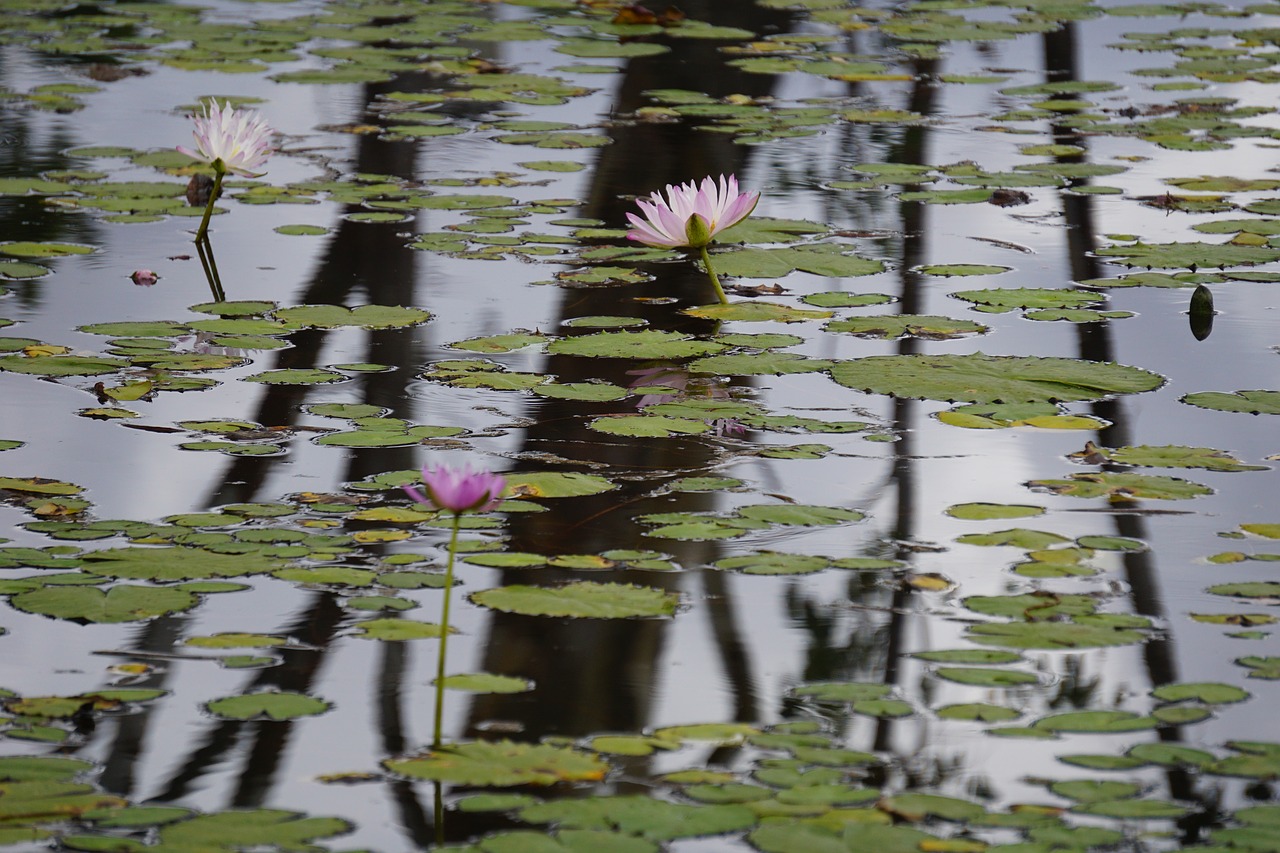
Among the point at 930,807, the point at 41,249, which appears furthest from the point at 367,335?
the point at 930,807

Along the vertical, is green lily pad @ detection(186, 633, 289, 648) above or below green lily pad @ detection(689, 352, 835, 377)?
below

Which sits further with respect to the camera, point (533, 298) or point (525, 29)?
point (525, 29)

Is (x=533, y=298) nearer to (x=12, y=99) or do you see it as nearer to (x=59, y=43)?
(x=12, y=99)

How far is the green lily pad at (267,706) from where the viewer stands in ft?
6.72

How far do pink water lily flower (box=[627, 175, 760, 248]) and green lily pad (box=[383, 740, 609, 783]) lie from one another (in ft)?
6.31

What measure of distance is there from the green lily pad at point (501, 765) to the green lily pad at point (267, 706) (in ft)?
0.54

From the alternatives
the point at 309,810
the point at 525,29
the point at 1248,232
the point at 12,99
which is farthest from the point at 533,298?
the point at 525,29

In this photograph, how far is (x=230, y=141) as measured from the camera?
441 cm

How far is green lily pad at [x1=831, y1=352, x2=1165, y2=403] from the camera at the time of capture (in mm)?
3268

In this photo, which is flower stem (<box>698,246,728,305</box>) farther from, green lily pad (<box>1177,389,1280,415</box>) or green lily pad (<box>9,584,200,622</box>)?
green lily pad (<box>9,584,200,622</box>)

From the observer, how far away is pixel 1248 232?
4.49 m

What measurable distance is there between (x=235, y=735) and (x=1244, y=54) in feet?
21.1

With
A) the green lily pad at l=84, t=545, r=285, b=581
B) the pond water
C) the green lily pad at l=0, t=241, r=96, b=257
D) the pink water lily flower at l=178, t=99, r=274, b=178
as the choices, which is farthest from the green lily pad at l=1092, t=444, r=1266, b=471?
the green lily pad at l=0, t=241, r=96, b=257

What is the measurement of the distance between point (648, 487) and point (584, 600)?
50cm
